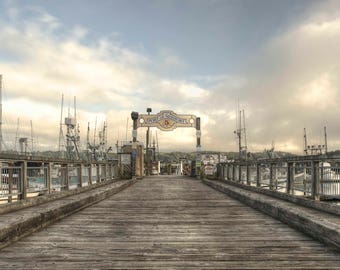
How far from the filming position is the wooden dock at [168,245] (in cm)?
499

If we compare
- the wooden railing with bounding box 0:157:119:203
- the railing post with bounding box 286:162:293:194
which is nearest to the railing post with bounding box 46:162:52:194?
the wooden railing with bounding box 0:157:119:203

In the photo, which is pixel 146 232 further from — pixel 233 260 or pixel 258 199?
pixel 258 199

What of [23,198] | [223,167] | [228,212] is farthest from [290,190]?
[223,167]

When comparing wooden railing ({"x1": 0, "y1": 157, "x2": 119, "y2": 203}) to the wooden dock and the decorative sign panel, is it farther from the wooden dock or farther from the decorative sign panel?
the decorative sign panel

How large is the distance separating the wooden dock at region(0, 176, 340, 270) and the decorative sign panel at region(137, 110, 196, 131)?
68.6 ft

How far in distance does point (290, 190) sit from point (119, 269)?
777 centimetres

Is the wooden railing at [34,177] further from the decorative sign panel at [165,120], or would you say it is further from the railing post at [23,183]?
the decorative sign panel at [165,120]

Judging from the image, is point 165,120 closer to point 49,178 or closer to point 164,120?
point 164,120

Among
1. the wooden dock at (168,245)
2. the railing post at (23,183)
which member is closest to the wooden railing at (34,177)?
the railing post at (23,183)

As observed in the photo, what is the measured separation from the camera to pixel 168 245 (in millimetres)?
6070

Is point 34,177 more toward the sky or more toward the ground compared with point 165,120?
more toward the ground

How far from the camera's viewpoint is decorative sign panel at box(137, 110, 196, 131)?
29953mm

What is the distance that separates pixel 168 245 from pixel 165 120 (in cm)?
2414

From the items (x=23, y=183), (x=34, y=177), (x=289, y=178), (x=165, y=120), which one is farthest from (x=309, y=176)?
(x=165, y=120)
